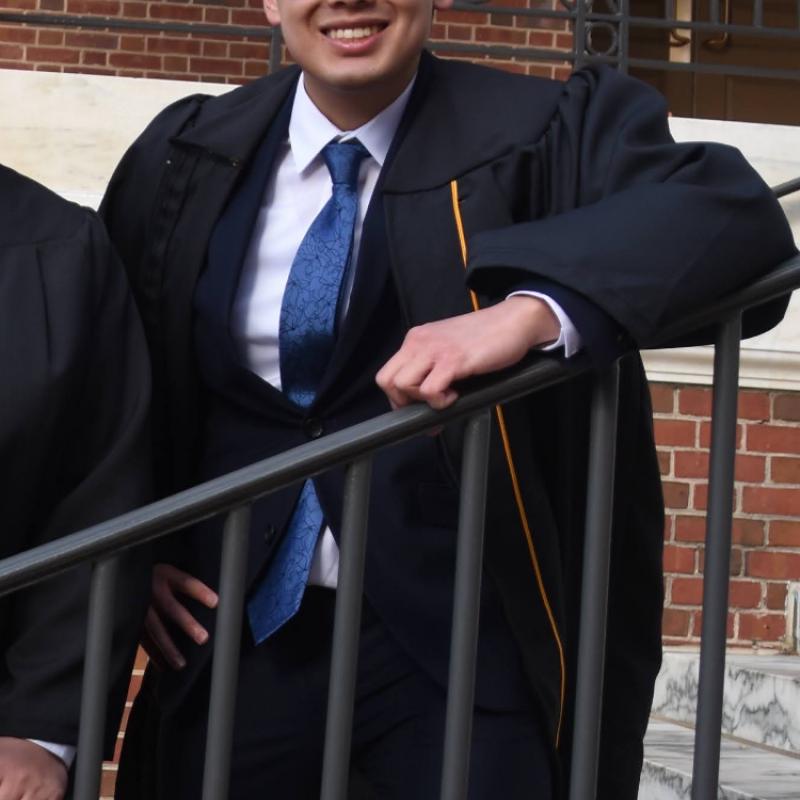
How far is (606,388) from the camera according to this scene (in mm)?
1891

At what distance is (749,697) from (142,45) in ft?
14.6

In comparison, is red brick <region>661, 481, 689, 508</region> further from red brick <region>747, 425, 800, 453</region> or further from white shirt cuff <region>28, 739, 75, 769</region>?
white shirt cuff <region>28, 739, 75, 769</region>

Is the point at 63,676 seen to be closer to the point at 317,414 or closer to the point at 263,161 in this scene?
the point at 317,414

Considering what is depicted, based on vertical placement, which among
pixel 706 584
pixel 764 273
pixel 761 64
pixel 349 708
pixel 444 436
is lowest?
pixel 349 708

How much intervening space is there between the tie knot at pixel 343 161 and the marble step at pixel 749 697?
1.81 meters

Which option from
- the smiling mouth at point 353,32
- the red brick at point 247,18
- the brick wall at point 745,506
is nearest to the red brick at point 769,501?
the brick wall at point 745,506

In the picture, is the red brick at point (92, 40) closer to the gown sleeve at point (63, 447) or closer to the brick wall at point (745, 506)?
the brick wall at point (745, 506)

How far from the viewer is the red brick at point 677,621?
4531 millimetres

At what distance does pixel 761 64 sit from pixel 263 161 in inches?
241

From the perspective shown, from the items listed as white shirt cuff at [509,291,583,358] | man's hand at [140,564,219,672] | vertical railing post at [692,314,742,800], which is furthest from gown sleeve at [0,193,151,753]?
vertical railing post at [692,314,742,800]

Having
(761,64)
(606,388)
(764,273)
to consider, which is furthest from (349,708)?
(761,64)

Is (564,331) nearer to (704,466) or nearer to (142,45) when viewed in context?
(704,466)

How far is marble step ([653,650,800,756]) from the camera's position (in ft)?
11.8

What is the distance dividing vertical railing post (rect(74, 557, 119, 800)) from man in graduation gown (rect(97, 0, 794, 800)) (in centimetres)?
25
